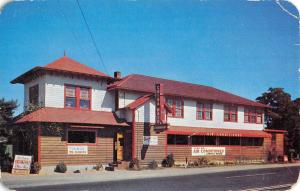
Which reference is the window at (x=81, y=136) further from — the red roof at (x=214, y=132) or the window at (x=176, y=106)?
the window at (x=176, y=106)

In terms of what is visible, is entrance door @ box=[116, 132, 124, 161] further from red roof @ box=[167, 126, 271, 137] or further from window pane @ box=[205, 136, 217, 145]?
window pane @ box=[205, 136, 217, 145]

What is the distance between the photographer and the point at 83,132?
80.5 feet

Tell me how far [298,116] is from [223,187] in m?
4.53

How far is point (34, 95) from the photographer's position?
80.5 ft

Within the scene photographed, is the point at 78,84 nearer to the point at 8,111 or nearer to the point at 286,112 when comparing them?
the point at 8,111

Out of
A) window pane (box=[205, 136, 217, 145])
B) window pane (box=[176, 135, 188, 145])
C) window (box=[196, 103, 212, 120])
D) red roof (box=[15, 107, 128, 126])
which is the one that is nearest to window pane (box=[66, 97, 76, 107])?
red roof (box=[15, 107, 128, 126])

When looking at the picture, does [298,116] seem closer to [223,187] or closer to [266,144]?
[223,187]

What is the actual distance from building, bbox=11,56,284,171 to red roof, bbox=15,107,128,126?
0.18ft

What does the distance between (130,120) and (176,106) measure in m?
4.96

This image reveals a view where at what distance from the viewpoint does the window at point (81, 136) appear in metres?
23.9

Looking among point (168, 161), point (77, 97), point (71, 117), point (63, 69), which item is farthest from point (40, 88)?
point (168, 161)

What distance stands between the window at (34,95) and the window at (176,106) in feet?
31.4

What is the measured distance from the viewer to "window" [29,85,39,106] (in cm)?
2427

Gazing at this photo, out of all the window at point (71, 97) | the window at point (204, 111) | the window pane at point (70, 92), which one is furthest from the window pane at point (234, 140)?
the window pane at point (70, 92)
